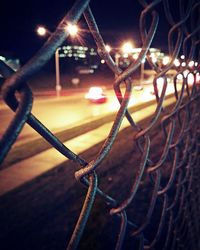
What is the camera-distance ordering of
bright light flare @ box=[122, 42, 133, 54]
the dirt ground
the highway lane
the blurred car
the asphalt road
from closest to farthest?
bright light flare @ box=[122, 42, 133, 54] < the dirt ground < the highway lane < the asphalt road < the blurred car

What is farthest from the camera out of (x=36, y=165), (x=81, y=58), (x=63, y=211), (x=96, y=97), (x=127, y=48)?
(x=81, y=58)

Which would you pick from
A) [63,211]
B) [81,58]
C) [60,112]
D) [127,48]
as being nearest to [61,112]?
[60,112]

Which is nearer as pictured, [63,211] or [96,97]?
[63,211]

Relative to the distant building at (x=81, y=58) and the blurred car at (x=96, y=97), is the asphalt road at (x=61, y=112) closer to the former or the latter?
the blurred car at (x=96, y=97)

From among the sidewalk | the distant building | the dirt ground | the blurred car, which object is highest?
the dirt ground

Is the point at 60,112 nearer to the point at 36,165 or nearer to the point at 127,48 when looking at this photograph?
the point at 127,48

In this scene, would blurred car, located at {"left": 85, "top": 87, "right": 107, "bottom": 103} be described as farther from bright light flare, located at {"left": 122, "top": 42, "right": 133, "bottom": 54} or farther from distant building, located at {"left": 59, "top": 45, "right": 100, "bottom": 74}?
distant building, located at {"left": 59, "top": 45, "right": 100, "bottom": 74}

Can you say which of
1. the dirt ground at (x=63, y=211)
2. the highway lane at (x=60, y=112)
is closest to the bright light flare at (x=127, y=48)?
the dirt ground at (x=63, y=211)

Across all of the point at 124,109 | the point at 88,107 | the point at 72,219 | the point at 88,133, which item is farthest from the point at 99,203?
the point at 88,107

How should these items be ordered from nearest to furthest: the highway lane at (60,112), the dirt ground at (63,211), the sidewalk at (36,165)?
the dirt ground at (63,211)
the sidewalk at (36,165)
the highway lane at (60,112)

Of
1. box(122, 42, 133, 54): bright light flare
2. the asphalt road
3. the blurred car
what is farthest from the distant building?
the asphalt road

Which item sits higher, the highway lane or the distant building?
the highway lane

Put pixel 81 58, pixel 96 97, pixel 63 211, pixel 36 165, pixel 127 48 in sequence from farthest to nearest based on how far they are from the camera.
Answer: pixel 81 58, pixel 96 97, pixel 127 48, pixel 36 165, pixel 63 211

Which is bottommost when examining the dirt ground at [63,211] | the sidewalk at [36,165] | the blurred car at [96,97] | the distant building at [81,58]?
the distant building at [81,58]
